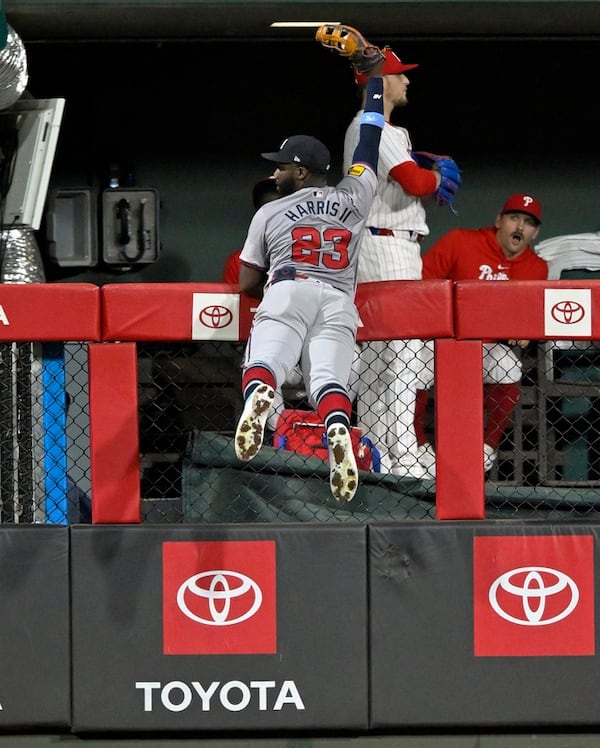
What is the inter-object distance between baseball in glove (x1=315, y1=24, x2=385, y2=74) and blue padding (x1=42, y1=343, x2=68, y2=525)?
1.74 meters

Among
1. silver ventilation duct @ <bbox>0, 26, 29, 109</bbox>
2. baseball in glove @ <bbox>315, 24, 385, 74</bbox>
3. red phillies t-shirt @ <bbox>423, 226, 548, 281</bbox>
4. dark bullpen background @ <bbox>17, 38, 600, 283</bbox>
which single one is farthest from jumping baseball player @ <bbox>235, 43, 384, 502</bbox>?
dark bullpen background @ <bbox>17, 38, 600, 283</bbox>

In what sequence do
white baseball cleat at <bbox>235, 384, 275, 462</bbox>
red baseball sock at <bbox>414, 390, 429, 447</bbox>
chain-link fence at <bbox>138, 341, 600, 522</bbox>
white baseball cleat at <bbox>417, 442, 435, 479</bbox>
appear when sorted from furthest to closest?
red baseball sock at <bbox>414, 390, 429, 447</bbox>, white baseball cleat at <bbox>417, 442, 435, 479</bbox>, chain-link fence at <bbox>138, 341, 600, 522</bbox>, white baseball cleat at <bbox>235, 384, 275, 462</bbox>

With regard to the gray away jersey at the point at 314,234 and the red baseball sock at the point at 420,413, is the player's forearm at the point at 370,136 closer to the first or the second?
the gray away jersey at the point at 314,234

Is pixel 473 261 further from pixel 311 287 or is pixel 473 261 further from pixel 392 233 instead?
pixel 311 287

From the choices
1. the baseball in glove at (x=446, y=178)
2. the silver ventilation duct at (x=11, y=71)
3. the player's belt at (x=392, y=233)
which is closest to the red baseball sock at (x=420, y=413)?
the player's belt at (x=392, y=233)

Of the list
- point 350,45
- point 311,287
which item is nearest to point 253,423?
point 311,287

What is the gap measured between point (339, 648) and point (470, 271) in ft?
8.88

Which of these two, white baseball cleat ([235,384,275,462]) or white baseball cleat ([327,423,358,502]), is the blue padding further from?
white baseball cleat ([327,423,358,502])

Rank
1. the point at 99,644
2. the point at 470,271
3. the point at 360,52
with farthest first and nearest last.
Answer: the point at 470,271
the point at 360,52
the point at 99,644

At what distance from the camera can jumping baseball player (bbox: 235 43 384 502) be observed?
4.85 meters

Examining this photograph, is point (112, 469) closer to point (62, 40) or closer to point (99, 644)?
point (99, 644)

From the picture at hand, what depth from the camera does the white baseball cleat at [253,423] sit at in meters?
4.75

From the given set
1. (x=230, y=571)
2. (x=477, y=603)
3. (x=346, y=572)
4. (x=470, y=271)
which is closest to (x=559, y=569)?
(x=477, y=603)

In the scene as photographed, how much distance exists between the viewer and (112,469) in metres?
5.33
